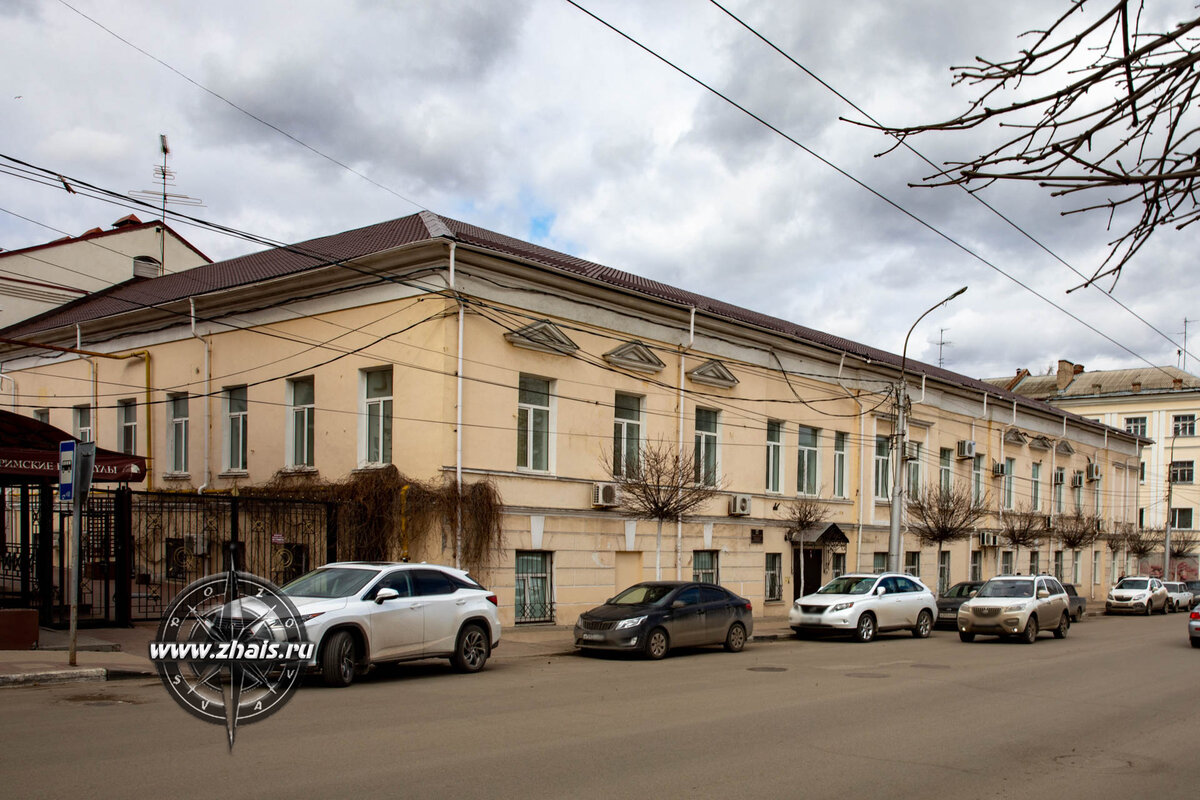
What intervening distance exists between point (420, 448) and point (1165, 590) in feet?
120

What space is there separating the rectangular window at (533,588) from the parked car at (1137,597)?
1159 inches

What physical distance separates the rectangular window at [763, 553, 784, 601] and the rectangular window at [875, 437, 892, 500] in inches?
278

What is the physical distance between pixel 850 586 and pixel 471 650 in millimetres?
12112

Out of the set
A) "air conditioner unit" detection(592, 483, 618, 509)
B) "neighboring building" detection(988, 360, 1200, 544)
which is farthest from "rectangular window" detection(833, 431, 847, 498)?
"neighboring building" detection(988, 360, 1200, 544)

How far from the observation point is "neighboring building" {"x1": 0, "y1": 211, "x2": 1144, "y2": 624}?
22.1 m

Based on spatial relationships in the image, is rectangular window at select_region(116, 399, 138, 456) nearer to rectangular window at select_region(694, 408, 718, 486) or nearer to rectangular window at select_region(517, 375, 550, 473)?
rectangular window at select_region(517, 375, 550, 473)

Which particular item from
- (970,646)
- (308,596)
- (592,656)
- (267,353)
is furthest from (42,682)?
(970,646)

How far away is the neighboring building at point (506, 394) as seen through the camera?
872 inches

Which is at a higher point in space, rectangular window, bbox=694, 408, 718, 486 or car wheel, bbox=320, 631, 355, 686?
rectangular window, bbox=694, 408, 718, 486

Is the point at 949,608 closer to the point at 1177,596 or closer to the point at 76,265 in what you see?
the point at 1177,596

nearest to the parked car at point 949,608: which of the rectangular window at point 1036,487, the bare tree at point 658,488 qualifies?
the bare tree at point 658,488

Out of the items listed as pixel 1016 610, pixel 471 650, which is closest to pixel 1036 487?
pixel 1016 610

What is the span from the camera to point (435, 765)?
829 centimetres

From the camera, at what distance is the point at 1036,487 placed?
4862 centimetres
